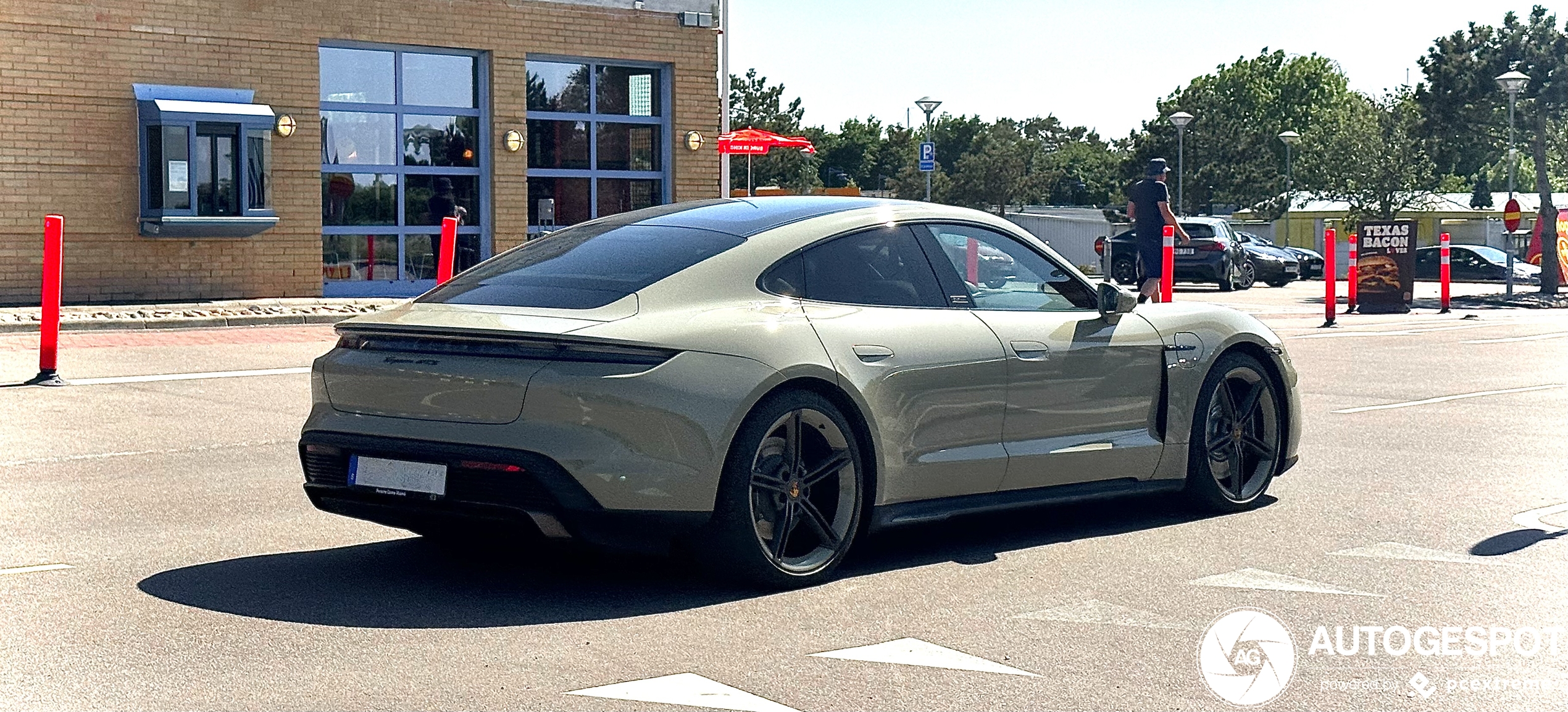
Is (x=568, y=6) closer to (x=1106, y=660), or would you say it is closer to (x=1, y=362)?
(x=1, y=362)

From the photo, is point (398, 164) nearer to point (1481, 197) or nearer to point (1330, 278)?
point (1330, 278)

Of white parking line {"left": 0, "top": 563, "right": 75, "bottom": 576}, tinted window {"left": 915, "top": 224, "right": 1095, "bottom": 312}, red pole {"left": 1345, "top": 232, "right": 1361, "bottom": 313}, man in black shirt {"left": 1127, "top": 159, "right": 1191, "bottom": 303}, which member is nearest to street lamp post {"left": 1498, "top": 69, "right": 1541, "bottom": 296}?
red pole {"left": 1345, "top": 232, "right": 1361, "bottom": 313}

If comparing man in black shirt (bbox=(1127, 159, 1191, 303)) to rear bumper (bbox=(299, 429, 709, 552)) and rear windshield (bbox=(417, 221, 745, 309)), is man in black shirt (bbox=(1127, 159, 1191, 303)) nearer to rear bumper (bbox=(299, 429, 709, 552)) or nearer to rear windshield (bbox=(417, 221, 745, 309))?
rear windshield (bbox=(417, 221, 745, 309))

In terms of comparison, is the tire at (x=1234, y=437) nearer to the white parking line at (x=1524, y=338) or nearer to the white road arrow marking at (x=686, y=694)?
the white road arrow marking at (x=686, y=694)

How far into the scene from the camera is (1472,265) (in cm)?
4722

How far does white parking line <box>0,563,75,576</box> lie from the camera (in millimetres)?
6141

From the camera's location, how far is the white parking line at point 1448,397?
12.0 m

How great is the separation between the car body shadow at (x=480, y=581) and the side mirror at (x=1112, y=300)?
897 mm

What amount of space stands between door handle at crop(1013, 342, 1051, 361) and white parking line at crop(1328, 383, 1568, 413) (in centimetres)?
565

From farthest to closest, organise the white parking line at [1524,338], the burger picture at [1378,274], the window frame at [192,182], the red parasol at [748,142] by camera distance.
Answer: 1. the red parasol at [748,142]
2. the burger picture at [1378,274]
3. the window frame at [192,182]
4. the white parking line at [1524,338]

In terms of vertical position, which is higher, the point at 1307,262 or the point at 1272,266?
the point at 1307,262

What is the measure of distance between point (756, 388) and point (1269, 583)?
1.92 m

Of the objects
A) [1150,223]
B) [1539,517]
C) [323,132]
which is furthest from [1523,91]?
[1539,517]

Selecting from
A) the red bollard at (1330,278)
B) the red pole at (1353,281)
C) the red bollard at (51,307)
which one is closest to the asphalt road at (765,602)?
the red bollard at (51,307)
